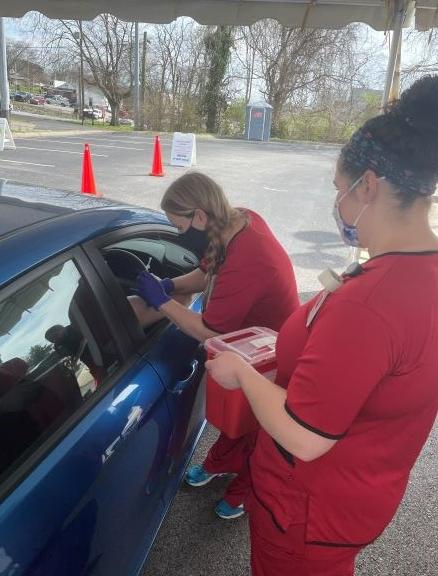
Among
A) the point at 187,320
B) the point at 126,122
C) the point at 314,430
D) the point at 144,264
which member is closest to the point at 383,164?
the point at 314,430

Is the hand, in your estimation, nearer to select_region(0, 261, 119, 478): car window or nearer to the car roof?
select_region(0, 261, 119, 478): car window

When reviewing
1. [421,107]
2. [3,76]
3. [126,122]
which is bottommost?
[421,107]

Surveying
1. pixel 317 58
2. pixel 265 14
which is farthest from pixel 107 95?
pixel 265 14

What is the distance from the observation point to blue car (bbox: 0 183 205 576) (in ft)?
3.83

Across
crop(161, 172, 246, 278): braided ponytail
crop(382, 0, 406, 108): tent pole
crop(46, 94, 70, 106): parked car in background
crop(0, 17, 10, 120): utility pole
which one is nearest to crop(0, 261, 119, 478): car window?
crop(161, 172, 246, 278): braided ponytail

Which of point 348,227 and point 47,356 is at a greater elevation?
point 348,227

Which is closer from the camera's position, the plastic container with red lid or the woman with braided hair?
the plastic container with red lid

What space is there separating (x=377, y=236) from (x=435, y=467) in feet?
7.23

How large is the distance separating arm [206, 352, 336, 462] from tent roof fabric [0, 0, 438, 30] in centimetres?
403

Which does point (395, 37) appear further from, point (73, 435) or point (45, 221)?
point (73, 435)

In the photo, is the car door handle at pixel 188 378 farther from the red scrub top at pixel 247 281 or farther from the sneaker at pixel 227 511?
the sneaker at pixel 227 511

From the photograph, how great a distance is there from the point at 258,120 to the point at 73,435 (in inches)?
1024

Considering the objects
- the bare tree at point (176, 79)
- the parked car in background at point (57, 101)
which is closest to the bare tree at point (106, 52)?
the bare tree at point (176, 79)

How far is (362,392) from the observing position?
1.00 meters
